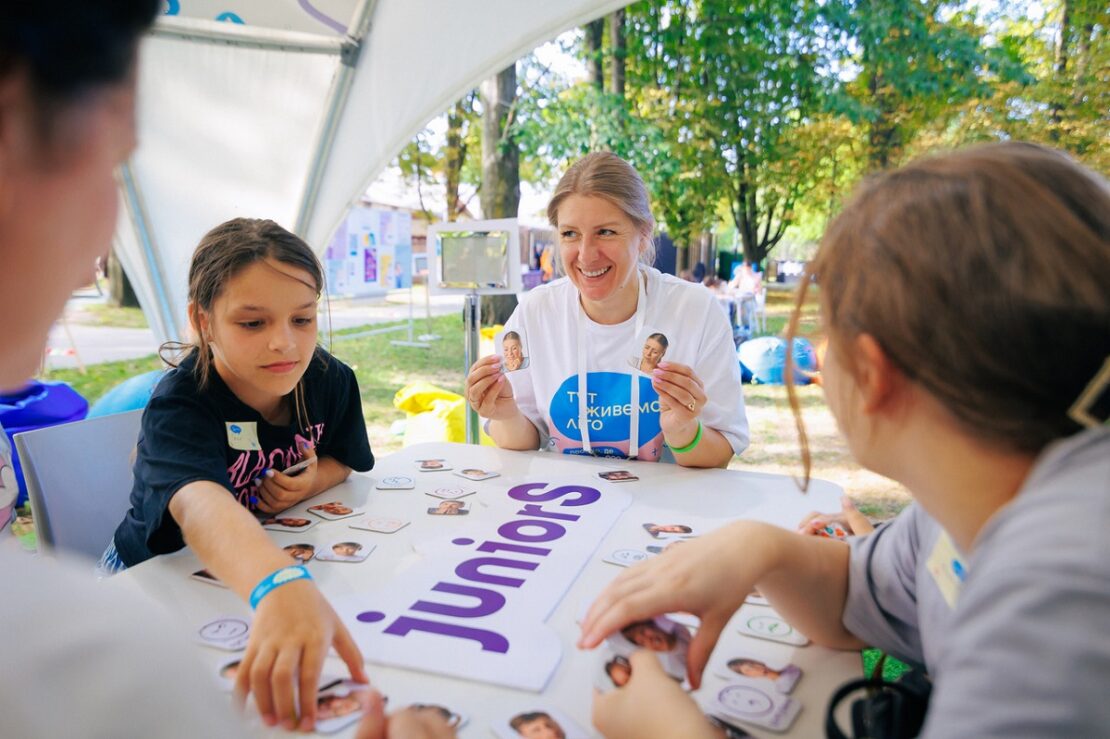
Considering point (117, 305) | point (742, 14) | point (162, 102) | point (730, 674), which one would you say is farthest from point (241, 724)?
point (117, 305)

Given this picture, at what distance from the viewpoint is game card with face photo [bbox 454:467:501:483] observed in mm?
1899

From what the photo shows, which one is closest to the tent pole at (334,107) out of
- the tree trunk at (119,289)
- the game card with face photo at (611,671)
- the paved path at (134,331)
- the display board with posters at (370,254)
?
the paved path at (134,331)

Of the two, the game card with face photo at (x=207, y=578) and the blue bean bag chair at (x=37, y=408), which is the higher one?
the game card with face photo at (x=207, y=578)

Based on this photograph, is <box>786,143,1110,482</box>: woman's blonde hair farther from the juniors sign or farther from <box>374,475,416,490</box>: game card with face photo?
<box>374,475,416,490</box>: game card with face photo

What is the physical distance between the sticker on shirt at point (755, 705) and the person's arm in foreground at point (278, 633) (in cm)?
47

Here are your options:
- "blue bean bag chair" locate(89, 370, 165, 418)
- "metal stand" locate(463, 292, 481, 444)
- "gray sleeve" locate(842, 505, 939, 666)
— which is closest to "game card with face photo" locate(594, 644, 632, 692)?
"gray sleeve" locate(842, 505, 939, 666)

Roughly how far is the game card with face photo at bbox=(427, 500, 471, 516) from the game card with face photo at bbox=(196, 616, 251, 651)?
0.55m

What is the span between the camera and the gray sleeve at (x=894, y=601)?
3.36 feet

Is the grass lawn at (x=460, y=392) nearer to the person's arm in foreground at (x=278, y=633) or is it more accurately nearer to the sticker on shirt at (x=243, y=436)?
the sticker on shirt at (x=243, y=436)

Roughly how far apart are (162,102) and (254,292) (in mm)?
2906

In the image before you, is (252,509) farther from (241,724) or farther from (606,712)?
(241,724)

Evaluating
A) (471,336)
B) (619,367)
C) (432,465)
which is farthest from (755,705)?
(471,336)

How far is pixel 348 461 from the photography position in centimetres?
190

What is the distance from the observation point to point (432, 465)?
203 centimetres
